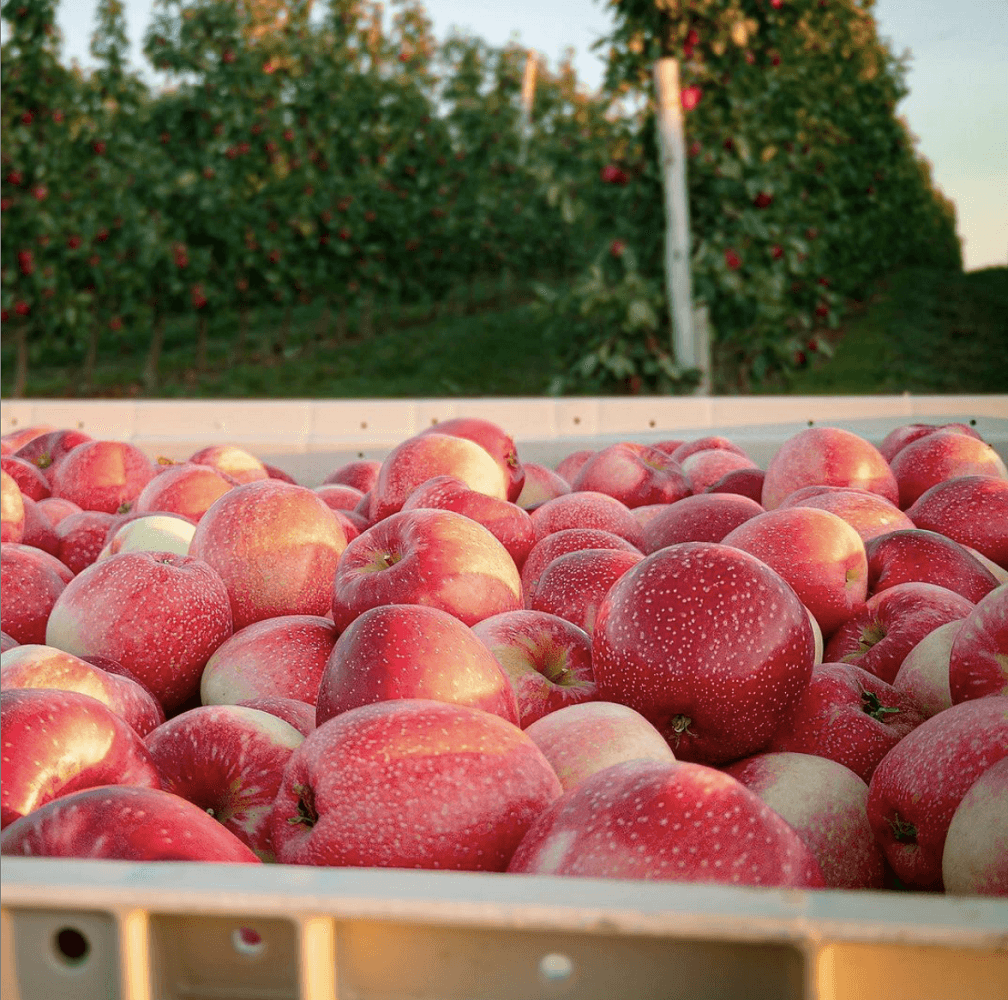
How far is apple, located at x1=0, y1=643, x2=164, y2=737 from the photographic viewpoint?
132 centimetres

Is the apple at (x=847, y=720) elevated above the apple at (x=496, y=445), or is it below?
below

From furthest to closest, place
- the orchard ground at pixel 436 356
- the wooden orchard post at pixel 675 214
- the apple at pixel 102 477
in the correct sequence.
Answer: the orchard ground at pixel 436 356 < the wooden orchard post at pixel 675 214 < the apple at pixel 102 477

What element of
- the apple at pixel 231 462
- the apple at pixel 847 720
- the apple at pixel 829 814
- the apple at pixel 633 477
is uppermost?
the apple at pixel 231 462

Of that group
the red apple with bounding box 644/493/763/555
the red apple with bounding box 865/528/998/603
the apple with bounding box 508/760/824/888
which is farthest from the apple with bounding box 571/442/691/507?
the apple with bounding box 508/760/824/888

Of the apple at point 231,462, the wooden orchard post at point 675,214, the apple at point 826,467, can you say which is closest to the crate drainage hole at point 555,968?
the apple at point 826,467

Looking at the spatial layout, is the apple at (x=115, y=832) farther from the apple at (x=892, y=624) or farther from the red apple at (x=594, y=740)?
the apple at (x=892, y=624)

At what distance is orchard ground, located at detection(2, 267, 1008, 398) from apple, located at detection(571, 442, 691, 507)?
8.96 m

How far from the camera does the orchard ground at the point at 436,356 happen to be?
15102 millimetres

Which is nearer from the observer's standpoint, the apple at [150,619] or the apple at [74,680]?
the apple at [74,680]

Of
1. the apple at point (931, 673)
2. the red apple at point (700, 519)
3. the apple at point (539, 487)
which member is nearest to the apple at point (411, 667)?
the apple at point (931, 673)

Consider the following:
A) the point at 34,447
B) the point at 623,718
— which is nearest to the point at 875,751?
the point at 623,718

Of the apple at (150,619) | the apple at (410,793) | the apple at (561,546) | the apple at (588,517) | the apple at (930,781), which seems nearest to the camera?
the apple at (410,793)

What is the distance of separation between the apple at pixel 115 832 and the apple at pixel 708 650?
0.61m

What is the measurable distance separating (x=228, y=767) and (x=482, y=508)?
94cm
